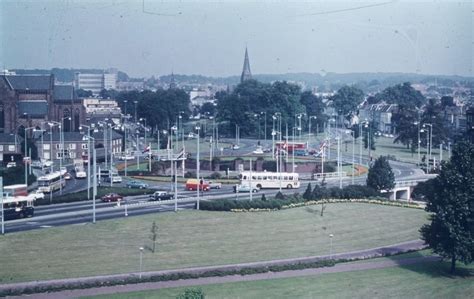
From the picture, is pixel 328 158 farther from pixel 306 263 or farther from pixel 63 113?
pixel 306 263

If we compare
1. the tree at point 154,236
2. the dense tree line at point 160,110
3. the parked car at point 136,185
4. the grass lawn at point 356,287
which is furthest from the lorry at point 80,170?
the grass lawn at point 356,287

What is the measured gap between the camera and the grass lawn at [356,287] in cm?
1384

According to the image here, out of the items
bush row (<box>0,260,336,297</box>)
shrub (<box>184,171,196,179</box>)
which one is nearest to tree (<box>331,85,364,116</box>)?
shrub (<box>184,171,196,179</box>)

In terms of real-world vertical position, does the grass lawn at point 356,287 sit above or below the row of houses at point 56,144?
below

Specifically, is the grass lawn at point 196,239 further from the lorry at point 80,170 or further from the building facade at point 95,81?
the building facade at point 95,81

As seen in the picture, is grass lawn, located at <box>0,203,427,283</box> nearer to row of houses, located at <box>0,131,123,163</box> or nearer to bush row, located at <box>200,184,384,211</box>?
bush row, located at <box>200,184,384,211</box>

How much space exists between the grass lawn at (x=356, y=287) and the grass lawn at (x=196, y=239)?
186 centimetres

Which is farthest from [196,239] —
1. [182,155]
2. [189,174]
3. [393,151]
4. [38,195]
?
[393,151]

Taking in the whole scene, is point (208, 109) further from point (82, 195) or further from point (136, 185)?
point (82, 195)

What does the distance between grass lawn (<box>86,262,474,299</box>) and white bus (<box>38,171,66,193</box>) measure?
14.1 metres

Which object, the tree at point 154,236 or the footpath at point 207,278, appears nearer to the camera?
the footpath at point 207,278

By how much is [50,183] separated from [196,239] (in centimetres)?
1096

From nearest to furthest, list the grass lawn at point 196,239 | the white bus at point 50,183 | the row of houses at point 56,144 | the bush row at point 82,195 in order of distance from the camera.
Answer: the grass lawn at point 196,239 < the bush row at point 82,195 < the white bus at point 50,183 < the row of houses at point 56,144

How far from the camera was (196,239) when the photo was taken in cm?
1833
